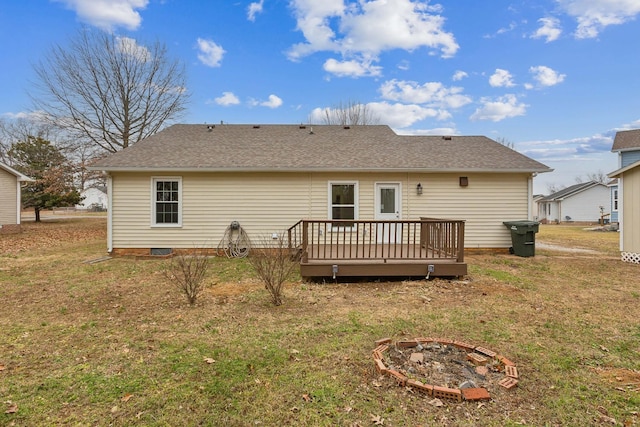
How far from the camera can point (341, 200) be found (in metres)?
9.79

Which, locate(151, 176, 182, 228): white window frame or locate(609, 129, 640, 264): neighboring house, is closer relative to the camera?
locate(609, 129, 640, 264): neighboring house

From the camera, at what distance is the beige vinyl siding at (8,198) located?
15562 millimetres

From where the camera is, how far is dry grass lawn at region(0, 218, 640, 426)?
2.50 metres

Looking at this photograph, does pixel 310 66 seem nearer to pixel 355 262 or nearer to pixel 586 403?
pixel 355 262

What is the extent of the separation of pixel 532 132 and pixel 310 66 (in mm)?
16392

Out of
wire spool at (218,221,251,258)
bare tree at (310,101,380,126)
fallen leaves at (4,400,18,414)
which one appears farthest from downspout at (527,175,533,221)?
bare tree at (310,101,380,126)

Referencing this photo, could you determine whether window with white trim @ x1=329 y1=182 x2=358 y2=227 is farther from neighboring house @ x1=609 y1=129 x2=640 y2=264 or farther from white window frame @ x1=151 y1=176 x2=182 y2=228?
neighboring house @ x1=609 y1=129 x2=640 y2=264

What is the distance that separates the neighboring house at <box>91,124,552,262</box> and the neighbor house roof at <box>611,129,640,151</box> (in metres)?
14.7

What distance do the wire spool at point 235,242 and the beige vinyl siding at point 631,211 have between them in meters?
10.4

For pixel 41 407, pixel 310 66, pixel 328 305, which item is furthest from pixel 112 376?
pixel 310 66

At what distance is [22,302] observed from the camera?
5.31m

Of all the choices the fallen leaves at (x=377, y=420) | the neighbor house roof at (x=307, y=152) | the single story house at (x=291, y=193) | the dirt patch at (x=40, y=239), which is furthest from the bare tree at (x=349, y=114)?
the fallen leaves at (x=377, y=420)

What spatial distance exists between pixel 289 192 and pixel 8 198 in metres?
15.3

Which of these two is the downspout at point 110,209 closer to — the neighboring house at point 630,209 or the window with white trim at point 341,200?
the window with white trim at point 341,200
